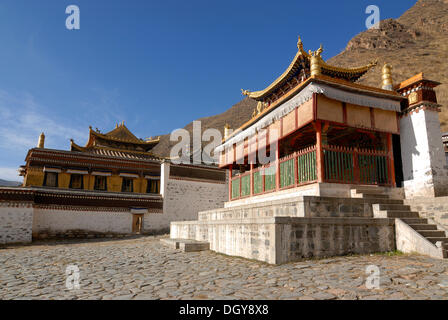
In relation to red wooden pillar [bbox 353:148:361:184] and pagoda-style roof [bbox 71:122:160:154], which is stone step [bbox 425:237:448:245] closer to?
red wooden pillar [bbox 353:148:361:184]

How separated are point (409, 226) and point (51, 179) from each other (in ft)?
80.7

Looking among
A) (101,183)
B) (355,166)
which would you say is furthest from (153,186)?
(355,166)

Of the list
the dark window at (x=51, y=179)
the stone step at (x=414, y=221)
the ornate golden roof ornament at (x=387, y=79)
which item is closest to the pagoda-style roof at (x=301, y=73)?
the ornate golden roof ornament at (x=387, y=79)

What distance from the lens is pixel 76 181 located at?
970 inches

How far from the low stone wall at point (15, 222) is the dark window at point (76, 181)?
7290 millimetres

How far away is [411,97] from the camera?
8.89m

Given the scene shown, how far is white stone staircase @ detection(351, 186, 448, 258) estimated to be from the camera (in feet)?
19.5

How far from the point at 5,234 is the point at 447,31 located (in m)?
88.8

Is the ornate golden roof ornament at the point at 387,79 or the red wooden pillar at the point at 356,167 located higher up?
the ornate golden roof ornament at the point at 387,79

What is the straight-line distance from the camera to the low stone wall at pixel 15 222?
16391 millimetres

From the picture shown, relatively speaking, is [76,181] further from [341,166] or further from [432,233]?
[432,233]

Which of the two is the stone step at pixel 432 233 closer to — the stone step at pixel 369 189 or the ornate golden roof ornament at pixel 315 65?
the stone step at pixel 369 189

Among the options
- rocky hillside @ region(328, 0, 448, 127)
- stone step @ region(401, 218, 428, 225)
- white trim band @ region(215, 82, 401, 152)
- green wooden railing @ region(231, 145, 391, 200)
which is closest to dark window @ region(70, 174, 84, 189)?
white trim band @ region(215, 82, 401, 152)

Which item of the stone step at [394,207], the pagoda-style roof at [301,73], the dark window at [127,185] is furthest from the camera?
the dark window at [127,185]
